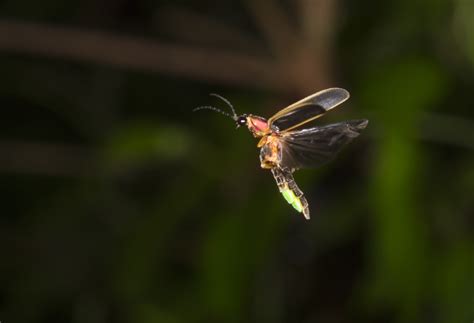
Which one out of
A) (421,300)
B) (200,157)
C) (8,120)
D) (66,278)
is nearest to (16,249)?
(66,278)

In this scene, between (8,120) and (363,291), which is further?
(8,120)

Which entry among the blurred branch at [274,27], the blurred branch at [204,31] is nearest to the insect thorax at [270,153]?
the blurred branch at [274,27]

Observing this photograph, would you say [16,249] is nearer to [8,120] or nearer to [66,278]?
[66,278]

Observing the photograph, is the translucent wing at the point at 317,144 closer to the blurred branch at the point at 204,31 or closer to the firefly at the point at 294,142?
the firefly at the point at 294,142

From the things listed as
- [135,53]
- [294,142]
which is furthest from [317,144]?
[135,53]

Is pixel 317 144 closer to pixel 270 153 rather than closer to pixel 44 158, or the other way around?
pixel 270 153

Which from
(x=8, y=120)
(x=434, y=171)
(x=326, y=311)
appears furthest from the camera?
(x=8, y=120)

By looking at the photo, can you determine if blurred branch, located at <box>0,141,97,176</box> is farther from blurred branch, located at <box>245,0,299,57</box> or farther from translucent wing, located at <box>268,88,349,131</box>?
translucent wing, located at <box>268,88,349,131</box>
